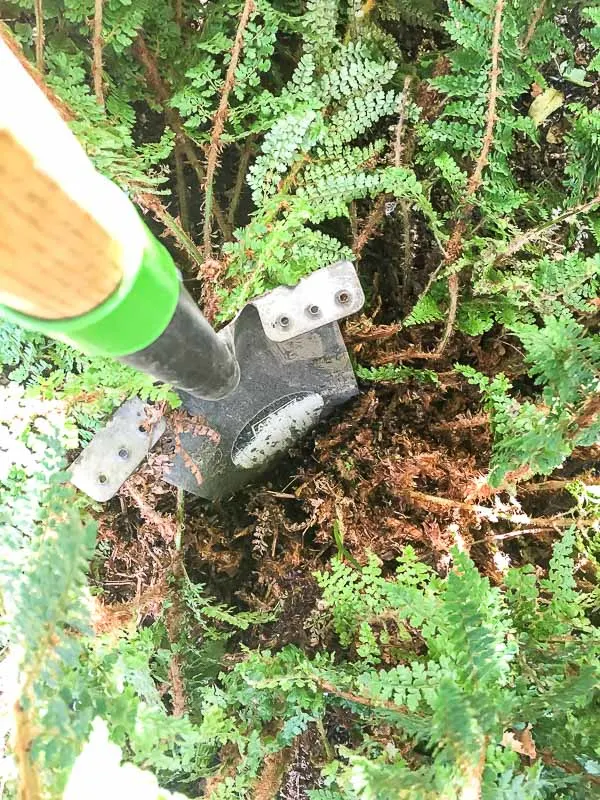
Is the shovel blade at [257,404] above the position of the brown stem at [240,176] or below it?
below

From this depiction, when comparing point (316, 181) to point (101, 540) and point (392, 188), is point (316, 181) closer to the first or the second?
point (392, 188)

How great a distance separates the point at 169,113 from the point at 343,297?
28.5 inches

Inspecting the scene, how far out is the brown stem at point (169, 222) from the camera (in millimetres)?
1388

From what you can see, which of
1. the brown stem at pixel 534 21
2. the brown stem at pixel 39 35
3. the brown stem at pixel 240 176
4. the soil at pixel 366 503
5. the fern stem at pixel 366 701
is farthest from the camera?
the brown stem at pixel 240 176

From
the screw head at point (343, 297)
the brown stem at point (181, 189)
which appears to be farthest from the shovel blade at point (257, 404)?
the brown stem at point (181, 189)

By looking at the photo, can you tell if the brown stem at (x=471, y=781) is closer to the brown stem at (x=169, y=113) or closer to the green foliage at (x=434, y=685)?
the green foliage at (x=434, y=685)

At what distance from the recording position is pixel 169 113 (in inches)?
65.3

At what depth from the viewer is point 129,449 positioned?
1.48 metres

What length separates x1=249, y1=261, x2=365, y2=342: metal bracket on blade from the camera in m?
1.35

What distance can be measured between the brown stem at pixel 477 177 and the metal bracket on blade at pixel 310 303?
240 millimetres


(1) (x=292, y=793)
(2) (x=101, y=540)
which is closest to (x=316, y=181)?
(2) (x=101, y=540)

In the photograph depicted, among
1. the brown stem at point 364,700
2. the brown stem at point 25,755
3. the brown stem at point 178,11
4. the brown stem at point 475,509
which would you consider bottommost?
the brown stem at point 475,509

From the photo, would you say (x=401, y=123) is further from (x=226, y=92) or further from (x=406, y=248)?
(x=226, y=92)

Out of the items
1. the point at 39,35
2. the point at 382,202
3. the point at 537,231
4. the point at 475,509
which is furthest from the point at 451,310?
the point at 39,35
